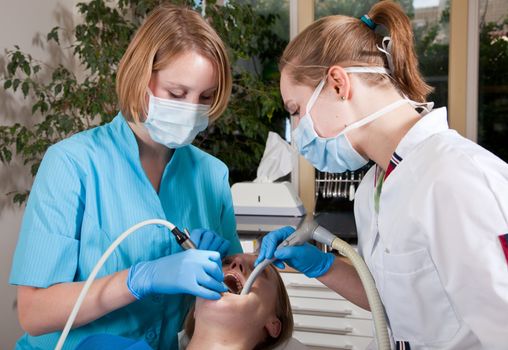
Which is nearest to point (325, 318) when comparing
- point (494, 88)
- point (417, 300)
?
point (417, 300)

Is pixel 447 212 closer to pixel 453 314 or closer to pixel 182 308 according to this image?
pixel 453 314

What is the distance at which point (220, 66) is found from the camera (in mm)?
1279

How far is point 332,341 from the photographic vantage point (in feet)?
7.39

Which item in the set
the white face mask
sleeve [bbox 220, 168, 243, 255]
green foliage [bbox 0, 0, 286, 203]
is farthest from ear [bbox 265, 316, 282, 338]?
green foliage [bbox 0, 0, 286, 203]

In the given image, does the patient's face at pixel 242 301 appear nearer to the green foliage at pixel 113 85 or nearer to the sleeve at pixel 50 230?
the sleeve at pixel 50 230

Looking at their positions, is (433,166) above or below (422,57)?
below

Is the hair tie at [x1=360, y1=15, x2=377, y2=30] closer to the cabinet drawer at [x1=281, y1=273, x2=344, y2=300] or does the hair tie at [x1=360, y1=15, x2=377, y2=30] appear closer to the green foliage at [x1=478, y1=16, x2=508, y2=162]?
the cabinet drawer at [x1=281, y1=273, x2=344, y2=300]

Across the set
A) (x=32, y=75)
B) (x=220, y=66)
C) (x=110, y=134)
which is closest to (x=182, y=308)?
(x=110, y=134)

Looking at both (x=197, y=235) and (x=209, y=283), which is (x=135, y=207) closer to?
(x=197, y=235)

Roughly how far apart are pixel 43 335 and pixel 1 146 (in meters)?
1.55

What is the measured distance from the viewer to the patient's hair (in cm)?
147

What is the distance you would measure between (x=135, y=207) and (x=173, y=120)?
252 mm

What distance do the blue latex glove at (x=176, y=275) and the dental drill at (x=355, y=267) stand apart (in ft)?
0.63

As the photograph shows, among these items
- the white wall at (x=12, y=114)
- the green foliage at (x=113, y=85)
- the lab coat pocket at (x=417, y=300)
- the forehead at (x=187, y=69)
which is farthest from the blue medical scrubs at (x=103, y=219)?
the white wall at (x=12, y=114)
